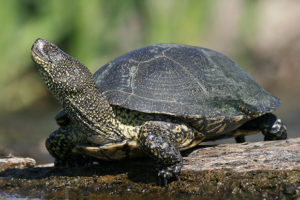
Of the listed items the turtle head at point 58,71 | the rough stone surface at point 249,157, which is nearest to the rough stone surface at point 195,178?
the rough stone surface at point 249,157

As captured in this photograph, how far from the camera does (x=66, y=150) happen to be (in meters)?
3.72

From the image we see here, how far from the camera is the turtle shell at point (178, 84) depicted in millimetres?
3344

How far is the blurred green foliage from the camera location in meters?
9.69

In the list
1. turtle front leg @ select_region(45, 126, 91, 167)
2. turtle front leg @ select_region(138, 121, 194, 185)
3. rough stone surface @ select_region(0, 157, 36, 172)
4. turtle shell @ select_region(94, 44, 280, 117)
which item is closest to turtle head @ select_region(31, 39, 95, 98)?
turtle shell @ select_region(94, 44, 280, 117)

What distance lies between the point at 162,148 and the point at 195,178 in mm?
350

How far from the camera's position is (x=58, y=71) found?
328cm

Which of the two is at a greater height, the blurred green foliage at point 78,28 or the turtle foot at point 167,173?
the blurred green foliage at point 78,28

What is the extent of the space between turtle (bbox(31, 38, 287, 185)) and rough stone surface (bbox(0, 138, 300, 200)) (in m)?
0.12

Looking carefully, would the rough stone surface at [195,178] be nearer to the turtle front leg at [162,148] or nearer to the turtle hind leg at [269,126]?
the turtle front leg at [162,148]

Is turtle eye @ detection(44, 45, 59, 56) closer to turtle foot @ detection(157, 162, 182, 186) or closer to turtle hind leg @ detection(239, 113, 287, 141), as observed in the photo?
turtle foot @ detection(157, 162, 182, 186)

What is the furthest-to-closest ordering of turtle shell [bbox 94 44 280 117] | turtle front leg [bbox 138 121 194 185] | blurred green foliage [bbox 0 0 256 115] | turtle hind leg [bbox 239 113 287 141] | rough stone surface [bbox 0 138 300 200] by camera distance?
blurred green foliage [bbox 0 0 256 115]
turtle hind leg [bbox 239 113 287 141]
turtle shell [bbox 94 44 280 117]
turtle front leg [bbox 138 121 194 185]
rough stone surface [bbox 0 138 300 200]

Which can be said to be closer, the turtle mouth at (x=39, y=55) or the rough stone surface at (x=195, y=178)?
the rough stone surface at (x=195, y=178)

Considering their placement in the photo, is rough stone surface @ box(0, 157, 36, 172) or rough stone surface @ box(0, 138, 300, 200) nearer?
rough stone surface @ box(0, 138, 300, 200)

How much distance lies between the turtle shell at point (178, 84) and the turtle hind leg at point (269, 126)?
0.14 meters
